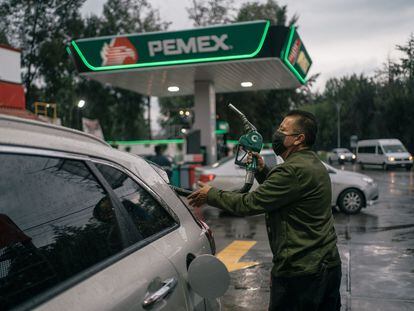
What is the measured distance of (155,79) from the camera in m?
20.4

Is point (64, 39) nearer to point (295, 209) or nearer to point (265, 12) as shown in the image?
point (265, 12)

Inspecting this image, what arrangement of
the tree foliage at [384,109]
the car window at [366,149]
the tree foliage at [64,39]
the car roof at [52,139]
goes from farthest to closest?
the tree foliage at [384,109] → the car window at [366,149] → the tree foliage at [64,39] → the car roof at [52,139]

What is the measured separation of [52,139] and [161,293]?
739 millimetres

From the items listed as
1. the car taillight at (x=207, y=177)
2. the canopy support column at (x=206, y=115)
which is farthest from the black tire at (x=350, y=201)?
the canopy support column at (x=206, y=115)

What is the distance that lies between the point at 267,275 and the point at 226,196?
3.66 m

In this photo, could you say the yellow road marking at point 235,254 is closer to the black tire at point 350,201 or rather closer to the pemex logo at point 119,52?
the black tire at point 350,201

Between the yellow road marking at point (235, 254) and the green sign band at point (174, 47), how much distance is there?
29.5ft

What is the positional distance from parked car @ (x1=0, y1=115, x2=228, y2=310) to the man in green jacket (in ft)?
1.58

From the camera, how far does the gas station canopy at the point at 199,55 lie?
15938 mm

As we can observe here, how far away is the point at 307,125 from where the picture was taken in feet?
9.63

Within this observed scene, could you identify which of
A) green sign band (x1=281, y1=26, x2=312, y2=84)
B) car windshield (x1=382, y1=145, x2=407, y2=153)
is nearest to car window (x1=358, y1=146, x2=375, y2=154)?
car windshield (x1=382, y1=145, x2=407, y2=153)

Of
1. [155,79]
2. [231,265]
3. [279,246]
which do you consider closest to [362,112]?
[155,79]

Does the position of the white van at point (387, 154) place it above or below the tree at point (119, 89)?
below

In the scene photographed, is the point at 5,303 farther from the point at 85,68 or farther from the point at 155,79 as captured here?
the point at 155,79
